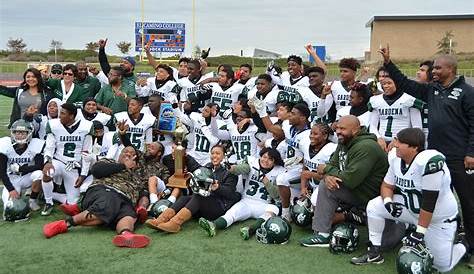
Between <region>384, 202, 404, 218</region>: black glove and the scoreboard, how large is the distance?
21.3 m

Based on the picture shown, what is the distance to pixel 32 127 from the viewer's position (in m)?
6.68

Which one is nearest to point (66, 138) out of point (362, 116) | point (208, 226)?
point (208, 226)

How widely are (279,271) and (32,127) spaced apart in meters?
Result: 3.72

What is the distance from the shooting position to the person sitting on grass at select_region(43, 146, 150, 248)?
5.38 m

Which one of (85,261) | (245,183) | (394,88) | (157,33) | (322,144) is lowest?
(85,261)

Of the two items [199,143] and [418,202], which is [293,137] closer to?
[199,143]

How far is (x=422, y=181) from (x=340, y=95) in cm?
265

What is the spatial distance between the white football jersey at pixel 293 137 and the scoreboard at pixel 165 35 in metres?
19.3

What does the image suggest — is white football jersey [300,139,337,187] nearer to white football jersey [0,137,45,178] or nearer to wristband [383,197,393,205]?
wristband [383,197,393,205]

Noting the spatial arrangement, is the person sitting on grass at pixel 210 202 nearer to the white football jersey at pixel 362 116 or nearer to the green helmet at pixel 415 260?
the white football jersey at pixel 362 116

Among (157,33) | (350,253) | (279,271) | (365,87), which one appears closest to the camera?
(279,271)

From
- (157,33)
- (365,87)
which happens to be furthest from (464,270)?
(157,33)

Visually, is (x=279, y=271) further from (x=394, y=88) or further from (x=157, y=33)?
(x=157, y=33)

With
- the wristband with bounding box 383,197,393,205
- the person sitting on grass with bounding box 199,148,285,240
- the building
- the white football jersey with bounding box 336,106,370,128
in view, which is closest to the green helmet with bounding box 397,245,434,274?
the wristband with bounding box 383,197,393,205
